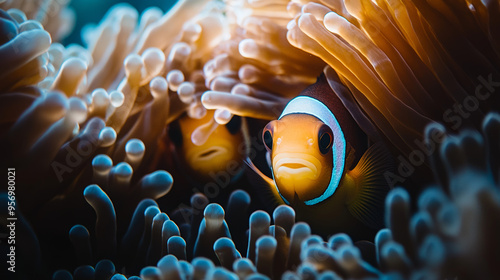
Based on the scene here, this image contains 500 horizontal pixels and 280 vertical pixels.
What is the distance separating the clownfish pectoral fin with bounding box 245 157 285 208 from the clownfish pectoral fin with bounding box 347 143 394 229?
0.76 feet

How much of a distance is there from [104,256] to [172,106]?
593 mm

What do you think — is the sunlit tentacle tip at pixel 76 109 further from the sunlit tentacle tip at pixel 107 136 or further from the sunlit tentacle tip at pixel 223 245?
the sunlit tentacle tip at pixel 223 245

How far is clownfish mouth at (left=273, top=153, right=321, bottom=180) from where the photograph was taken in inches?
39.6

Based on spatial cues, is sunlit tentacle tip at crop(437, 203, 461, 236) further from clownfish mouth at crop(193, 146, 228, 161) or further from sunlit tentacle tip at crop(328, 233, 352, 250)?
clownfish mouth at crop(193, 146, 228, 161)

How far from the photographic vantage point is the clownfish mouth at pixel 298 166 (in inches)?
39.6

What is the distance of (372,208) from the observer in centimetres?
108

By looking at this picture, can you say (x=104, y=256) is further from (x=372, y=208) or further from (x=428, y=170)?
(x=428, y=170)

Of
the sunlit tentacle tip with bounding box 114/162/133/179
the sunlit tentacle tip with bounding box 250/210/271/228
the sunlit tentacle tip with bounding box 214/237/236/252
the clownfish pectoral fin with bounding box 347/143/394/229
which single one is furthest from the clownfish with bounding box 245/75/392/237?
the sunlit tentacle tip with bounding box 114/162/133/179

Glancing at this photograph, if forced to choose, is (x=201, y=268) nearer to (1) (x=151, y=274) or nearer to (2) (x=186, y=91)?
(1) (x=151, y=274)

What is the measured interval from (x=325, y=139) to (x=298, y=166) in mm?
111

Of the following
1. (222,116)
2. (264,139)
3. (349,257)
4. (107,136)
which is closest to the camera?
(349,257)

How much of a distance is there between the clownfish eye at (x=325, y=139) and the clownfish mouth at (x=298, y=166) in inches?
1.6

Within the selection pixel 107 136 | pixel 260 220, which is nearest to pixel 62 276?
pixel 107 136

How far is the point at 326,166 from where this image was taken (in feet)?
3.44
